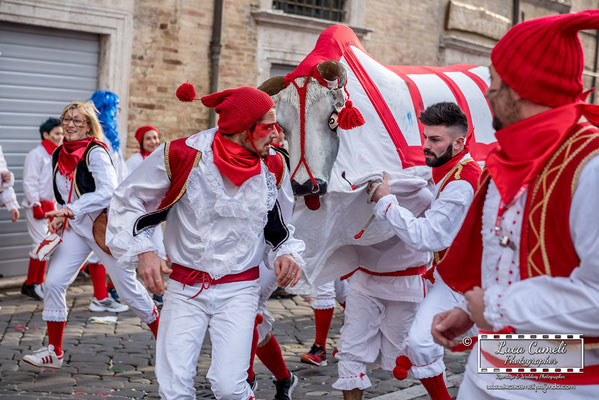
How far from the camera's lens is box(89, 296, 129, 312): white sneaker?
8.81 metres

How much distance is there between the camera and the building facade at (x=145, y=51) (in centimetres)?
1051

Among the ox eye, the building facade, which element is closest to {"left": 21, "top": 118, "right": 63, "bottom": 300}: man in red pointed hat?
the building facade

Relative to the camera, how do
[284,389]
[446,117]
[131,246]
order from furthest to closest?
[284,389], [446,117], [131,246]

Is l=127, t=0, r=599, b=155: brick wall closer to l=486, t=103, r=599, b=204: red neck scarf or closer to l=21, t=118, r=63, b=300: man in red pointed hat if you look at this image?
l=21, t=118, r=63, b=300: man in red pointed hat

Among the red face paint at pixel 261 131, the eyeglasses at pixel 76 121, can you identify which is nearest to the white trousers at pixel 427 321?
the red face paint at pixel 261 131

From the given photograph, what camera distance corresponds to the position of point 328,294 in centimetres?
729

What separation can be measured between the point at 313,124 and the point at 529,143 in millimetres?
2550

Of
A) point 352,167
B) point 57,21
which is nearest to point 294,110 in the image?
point 352,167

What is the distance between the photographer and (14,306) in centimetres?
897

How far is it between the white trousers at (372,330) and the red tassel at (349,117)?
1.32 m

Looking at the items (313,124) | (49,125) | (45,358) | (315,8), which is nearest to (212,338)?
(313,124)

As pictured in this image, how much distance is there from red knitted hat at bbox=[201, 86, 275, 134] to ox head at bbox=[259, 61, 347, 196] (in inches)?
24.5

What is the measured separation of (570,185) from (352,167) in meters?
2.75

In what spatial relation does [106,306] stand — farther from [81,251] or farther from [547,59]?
[547,59]
